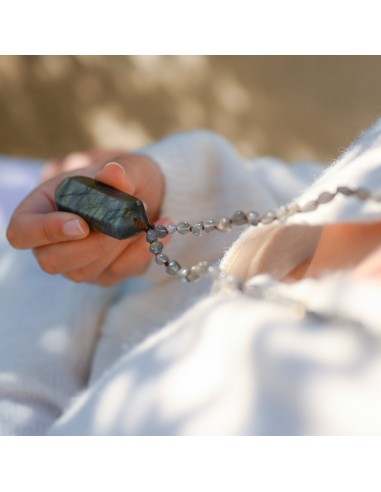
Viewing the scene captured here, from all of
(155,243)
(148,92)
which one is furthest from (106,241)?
(148,92)

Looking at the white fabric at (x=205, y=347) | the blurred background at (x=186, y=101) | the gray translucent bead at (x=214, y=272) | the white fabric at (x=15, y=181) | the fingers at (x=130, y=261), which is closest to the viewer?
the white fabric at (x=205, y=347)

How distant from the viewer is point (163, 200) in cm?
80

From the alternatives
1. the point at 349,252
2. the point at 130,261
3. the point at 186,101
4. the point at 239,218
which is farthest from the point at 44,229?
the point at 186,101

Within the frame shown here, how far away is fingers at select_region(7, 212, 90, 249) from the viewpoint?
62 centimetres

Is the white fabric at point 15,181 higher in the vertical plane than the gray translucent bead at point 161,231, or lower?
higher

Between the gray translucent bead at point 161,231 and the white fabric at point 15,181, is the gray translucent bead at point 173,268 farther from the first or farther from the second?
the white fabric at point 15,181

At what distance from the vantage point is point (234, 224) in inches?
21.4

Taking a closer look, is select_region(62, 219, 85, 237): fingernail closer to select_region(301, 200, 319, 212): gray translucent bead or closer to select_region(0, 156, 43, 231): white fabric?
select_region(301, 200, 319, 212): gray translucent bead

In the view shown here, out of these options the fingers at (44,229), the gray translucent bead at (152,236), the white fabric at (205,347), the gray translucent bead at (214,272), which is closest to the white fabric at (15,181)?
the white fabric at (205,347)

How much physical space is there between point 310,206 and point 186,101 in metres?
1.17

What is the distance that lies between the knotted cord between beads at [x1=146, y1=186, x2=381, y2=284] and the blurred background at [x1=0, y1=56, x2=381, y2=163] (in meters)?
1.01

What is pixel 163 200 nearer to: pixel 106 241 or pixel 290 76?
pixel 106 241

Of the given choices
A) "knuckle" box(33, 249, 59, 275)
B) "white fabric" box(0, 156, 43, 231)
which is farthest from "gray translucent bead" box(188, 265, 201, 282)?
"white fabric" box(0, 156, 43, 231)

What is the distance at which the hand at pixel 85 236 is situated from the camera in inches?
24.7
